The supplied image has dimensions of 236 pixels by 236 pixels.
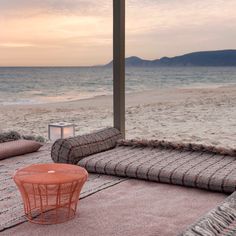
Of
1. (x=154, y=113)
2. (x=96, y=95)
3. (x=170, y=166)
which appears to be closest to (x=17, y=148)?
(x=170, y=166)

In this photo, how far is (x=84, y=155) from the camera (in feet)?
8.94

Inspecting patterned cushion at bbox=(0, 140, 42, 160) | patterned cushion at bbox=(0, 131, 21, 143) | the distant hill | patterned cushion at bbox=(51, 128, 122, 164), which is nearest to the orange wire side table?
patterned cushion at bbox=(51, 128, 122, 164)

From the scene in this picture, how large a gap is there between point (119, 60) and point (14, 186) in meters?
1.44

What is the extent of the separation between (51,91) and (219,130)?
326 inches

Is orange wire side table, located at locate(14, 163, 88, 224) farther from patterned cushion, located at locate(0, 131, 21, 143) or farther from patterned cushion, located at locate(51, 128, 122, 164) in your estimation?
patterned cushion, located at locate(0, 131, 21, 143)

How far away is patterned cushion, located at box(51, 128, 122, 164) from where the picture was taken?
2658mm

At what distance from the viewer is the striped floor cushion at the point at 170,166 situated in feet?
7.37

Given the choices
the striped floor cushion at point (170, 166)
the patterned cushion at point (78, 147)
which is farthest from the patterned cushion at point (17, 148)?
the striped floor cushion at point (170, 166)

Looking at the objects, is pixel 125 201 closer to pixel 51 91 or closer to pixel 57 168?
pixel 57 168

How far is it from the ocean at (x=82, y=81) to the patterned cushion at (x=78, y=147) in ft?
36.7

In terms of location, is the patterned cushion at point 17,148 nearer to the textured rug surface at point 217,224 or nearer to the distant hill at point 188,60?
the textured rug surface at point 217,224

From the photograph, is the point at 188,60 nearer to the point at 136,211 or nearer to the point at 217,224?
the point at 136,211

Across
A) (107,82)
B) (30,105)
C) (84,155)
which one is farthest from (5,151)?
(107,82)

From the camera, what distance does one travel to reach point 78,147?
2.69m
